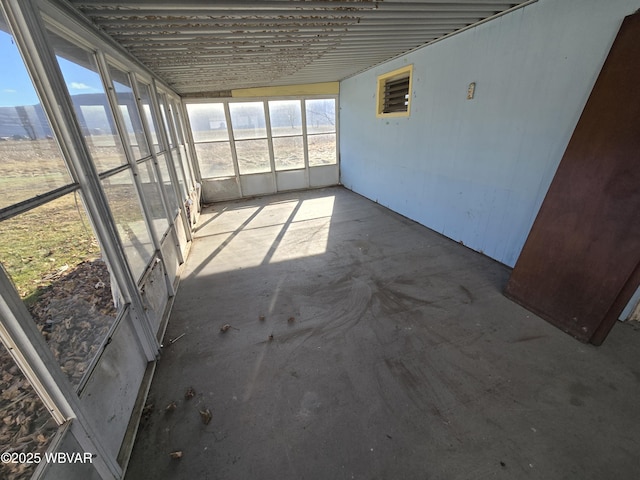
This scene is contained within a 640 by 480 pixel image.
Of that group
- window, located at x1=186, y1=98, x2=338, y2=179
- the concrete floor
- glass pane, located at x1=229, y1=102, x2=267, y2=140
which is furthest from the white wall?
glass pane, located at x1=229, y1=102, x2=267, y2=140

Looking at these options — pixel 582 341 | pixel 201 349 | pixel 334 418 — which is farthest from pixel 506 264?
pixel 201 349

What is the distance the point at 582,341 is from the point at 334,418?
90.9 inches

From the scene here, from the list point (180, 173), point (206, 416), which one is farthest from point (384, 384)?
point (180, 173)

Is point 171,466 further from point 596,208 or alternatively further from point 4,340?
point 596,208

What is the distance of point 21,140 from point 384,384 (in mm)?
2640

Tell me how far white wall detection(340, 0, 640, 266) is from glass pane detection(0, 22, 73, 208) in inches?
164

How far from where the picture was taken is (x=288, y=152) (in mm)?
7645

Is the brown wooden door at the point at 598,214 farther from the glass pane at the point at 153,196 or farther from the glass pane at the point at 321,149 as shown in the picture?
the glass pane at the point at 321,149

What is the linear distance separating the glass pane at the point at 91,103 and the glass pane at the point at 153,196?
53 cm

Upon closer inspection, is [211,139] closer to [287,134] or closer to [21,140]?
[287,134]

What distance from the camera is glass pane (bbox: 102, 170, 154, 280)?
2229mm

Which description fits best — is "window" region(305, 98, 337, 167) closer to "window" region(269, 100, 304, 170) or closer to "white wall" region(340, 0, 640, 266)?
"window" region(269, 100, 304, 170)

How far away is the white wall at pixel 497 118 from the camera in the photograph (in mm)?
2613

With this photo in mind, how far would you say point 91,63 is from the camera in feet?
7.54
